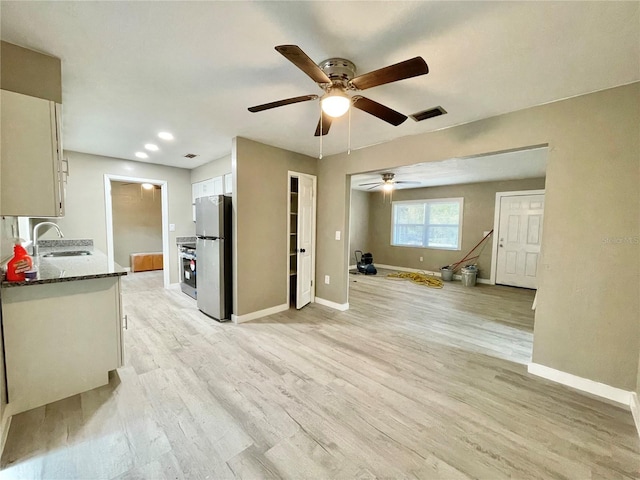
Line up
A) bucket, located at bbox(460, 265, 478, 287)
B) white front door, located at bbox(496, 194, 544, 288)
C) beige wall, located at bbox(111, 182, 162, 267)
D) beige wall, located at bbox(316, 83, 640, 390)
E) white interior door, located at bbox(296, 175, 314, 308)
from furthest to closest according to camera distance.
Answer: beige wall, located at bbox(111, 182, 162, 267), bucket, located at bbox(460, 265, 478, 287), white front door, located at bbox(496, 194, 544, 288), white interior door, located at bbox(296, 175, 314, 308), beige wall, located at bbox(316, 83, 640, 390)

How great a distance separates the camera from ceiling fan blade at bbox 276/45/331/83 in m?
1.17

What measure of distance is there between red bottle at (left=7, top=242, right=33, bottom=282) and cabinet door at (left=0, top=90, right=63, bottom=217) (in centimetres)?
35

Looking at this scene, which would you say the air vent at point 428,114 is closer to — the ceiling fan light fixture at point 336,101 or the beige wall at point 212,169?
the ceiling fan light fixture at point 336,101

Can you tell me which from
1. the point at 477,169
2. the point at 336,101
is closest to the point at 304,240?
the point at 336,101

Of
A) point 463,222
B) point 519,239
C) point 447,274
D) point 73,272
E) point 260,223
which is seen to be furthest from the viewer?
point 463,222

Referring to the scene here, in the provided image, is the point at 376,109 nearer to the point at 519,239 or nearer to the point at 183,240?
the point at 183,240

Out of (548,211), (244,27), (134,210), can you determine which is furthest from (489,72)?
(134,210)


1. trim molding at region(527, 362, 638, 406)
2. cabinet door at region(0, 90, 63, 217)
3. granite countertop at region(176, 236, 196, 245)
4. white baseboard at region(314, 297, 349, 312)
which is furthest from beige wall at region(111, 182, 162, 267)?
trim molding at region(527, 362, 638, 406)

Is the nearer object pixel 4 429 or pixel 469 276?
pixel 4 429

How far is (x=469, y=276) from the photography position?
5625mm

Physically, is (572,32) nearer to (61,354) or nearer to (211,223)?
(211,223)

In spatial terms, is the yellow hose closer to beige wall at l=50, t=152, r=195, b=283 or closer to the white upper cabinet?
the white upper cabinet

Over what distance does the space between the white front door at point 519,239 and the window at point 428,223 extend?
94 cm

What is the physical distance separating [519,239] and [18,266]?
7.44 meters
